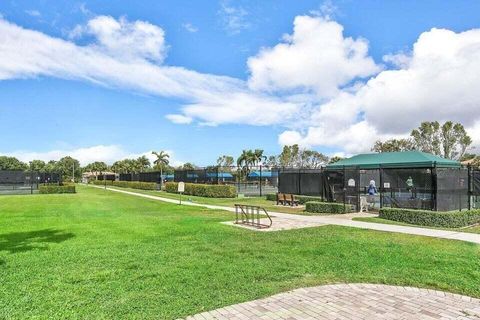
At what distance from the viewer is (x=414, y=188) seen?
1548cm

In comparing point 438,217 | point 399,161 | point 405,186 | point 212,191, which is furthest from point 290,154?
point 438,217

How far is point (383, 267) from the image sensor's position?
678cm

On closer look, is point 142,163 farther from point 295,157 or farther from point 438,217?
point 438,217

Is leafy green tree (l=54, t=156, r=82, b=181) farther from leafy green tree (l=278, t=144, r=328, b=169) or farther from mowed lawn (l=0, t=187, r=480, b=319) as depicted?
mowed lawn (l=0, t=187, r=480, b=319)

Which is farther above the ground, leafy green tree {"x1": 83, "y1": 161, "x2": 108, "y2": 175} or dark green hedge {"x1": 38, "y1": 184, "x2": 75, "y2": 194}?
leafy green tree {"x1": 83, "y1": 161, "x2": 108, "y2": 175}

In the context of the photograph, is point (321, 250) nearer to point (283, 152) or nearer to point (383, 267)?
point (383, 267)

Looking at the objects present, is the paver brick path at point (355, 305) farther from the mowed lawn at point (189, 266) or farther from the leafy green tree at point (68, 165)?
the leafy green tree at point (68, 165)

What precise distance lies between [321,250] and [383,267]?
5.49ft

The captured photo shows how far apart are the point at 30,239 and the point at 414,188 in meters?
13.8

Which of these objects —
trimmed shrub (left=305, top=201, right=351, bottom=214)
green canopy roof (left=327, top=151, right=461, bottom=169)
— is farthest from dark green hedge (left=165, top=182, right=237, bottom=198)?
trimmed shrub (left=305, top=201, right=351, bottom=214)

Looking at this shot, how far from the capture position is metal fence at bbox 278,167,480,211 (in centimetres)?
1385

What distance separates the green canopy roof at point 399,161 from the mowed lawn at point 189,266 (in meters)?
10.0

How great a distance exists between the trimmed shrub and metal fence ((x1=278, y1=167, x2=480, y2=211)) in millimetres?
671

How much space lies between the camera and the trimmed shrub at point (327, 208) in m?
16.0
